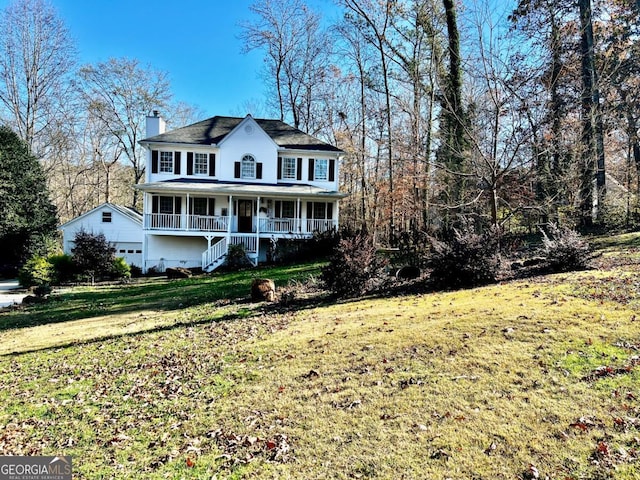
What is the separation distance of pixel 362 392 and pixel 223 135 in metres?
21.3

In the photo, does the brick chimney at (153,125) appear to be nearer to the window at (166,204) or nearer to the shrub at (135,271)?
the window at (166,204)

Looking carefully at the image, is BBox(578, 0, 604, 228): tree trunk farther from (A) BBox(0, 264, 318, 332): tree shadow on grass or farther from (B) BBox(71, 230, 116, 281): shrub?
(B) BBox(71, 230, 116, 281): shrub

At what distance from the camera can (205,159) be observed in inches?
885

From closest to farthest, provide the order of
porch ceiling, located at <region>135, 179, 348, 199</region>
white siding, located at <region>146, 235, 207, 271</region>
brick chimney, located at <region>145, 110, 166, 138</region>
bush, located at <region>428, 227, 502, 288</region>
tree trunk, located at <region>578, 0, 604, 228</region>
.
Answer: bush, located at <region>428, 227, 502, 288</region>, tree trunk, located at <region>578, 0, 604, 228</region>, porch ceiling, located at <region>135, 179, 348, 199</region>, white siding, located at <region>146, 235, 207, 271</region>, brick chimney, located at <region>145, 110, 166, 138</region>

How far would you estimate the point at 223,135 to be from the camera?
23219 millimetres

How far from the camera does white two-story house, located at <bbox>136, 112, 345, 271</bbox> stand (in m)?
20.9

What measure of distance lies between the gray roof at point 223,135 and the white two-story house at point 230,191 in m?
0.06

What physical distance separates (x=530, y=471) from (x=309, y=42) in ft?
105

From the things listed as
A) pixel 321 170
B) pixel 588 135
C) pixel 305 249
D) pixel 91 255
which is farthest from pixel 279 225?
pixel 588 135

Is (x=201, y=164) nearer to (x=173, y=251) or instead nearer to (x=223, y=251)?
(x=173, y=251)

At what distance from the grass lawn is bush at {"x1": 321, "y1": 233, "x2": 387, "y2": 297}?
162 centimetres

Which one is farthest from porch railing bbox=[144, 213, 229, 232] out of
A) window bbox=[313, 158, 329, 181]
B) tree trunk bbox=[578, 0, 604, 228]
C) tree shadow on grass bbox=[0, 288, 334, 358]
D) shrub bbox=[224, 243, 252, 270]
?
tree trunk bbox=[578, 0, 604, 228]

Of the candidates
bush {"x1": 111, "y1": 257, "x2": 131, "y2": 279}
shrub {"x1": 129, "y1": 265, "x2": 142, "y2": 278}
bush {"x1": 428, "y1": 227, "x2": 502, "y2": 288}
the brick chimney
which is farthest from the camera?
the brick chimney

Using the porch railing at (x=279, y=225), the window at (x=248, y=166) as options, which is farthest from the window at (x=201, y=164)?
the porch railing at (x=279, y=225)
